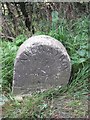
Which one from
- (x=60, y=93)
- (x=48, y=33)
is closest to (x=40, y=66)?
(x=60, y=93)

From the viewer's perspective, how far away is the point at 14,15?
4.21 metres

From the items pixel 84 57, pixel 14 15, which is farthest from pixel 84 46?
pixel 14 15

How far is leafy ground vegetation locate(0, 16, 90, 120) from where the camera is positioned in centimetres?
255

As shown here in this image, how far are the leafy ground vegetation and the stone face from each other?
0.08 m

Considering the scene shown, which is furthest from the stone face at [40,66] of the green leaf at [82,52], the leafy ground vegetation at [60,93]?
the green leaf at [82,52]

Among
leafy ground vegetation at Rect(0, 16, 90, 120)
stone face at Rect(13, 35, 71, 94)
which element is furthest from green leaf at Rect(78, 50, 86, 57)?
stone face at Rect(13, 35, 71, 94)

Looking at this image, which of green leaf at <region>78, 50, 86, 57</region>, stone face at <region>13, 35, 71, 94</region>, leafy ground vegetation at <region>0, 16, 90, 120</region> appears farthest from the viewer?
green leaf at <region>78, 50, 86, 57</region>

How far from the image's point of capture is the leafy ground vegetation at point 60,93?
255cm

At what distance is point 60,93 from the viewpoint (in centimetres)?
280

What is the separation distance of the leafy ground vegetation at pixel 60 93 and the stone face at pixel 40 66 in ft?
0.26

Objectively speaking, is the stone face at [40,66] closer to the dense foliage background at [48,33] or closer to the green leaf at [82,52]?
the dense foliage background at [48,33]

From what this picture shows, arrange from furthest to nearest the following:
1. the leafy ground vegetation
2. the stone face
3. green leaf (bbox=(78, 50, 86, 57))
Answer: green leaf (bbox=(78, 50, 86, 57)) < the stone face < the leafy ground vegetation

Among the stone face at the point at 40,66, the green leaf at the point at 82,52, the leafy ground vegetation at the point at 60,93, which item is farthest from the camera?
the green leaf at the point at 82,52

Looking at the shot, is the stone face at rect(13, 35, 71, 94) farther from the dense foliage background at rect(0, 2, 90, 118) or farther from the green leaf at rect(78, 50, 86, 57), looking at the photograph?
the green leaf at rect(78, 50, 86, 57)
